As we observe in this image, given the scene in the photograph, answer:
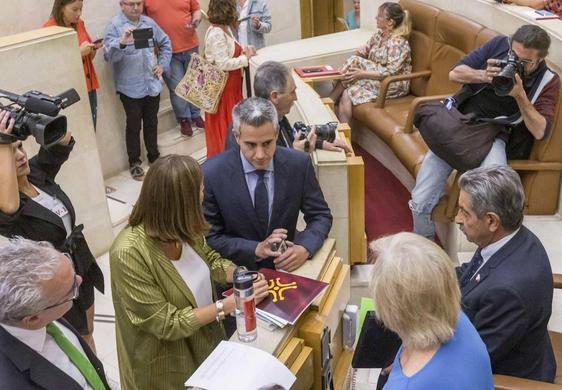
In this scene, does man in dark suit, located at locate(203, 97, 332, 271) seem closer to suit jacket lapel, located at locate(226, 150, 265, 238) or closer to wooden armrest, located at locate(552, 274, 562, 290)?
suit jacket lapel, located at locate(226, 150, 265, 238)

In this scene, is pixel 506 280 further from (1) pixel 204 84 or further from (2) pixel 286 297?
(1) pixel 204 84

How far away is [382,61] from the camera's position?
5.23 m

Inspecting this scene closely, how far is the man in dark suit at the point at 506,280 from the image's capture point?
6.50ft

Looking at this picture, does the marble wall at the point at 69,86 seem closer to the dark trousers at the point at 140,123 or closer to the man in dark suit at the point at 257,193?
the dark trousers at the point at 140,123

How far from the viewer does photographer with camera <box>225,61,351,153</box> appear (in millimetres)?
2805

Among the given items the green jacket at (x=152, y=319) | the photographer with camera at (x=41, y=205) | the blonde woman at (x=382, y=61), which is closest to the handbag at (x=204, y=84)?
the blonde woman at (x=382, y=61)

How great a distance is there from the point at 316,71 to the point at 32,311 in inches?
154

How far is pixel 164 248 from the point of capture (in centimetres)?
192

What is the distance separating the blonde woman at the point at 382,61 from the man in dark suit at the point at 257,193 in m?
2.90

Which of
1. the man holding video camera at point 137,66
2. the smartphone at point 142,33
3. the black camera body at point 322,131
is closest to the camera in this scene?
the black camera body at point 322,131

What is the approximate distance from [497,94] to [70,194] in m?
2.61

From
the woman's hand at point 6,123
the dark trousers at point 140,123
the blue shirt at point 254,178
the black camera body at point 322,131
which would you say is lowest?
the dark trousers at point 140,123

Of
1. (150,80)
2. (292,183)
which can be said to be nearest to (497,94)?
(292,183)

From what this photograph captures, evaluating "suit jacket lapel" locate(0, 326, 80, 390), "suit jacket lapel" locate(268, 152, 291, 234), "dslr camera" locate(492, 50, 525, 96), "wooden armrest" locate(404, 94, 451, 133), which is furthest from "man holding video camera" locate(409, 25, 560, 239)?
"suit jacket lapel" locate(0, 326, 80, 390)
